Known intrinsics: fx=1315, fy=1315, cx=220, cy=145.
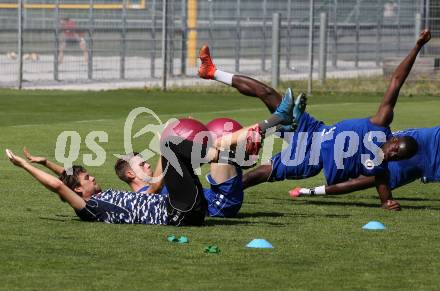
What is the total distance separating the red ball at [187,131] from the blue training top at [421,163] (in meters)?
3.01

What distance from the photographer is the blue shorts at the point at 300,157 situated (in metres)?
13.9

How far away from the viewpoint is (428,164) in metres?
14.1

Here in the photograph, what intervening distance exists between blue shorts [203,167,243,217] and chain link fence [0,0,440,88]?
61.8 ft

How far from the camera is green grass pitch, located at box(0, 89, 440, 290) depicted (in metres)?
9.10

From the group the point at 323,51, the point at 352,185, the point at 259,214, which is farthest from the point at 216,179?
the point at 323,51

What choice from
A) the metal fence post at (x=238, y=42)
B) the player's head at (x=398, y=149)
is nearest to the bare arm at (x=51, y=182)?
the player's head at (x=398, y=149)

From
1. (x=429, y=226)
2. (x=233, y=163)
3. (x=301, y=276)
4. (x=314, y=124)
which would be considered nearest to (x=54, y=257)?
(x=301, y=276)

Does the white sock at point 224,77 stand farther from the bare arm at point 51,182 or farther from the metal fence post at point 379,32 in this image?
the metal fence post at point 379,32

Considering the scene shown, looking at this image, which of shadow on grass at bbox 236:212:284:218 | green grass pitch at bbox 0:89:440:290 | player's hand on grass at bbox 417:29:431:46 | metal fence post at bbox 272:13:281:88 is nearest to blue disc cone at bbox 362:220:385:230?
green grass pitch at bbox 0:89:440:290

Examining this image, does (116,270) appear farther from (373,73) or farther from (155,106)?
(373,73)

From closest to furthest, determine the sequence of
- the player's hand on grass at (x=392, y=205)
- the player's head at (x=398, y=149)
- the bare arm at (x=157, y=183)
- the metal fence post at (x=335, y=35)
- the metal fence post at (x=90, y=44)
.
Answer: the bare arm at (x=157, y=183), the player's head at (x=398, y=149), the player's hand on grass at (x=392, y=205), the metal fence post at (x=90, y=44), the metal fence post at (x=335, y=35)

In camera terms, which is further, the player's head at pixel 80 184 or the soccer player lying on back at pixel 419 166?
the soccer player lying on back at pixel 419 166

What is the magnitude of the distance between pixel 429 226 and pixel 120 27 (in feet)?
84.2

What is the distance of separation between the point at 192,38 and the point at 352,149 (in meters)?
25.6
